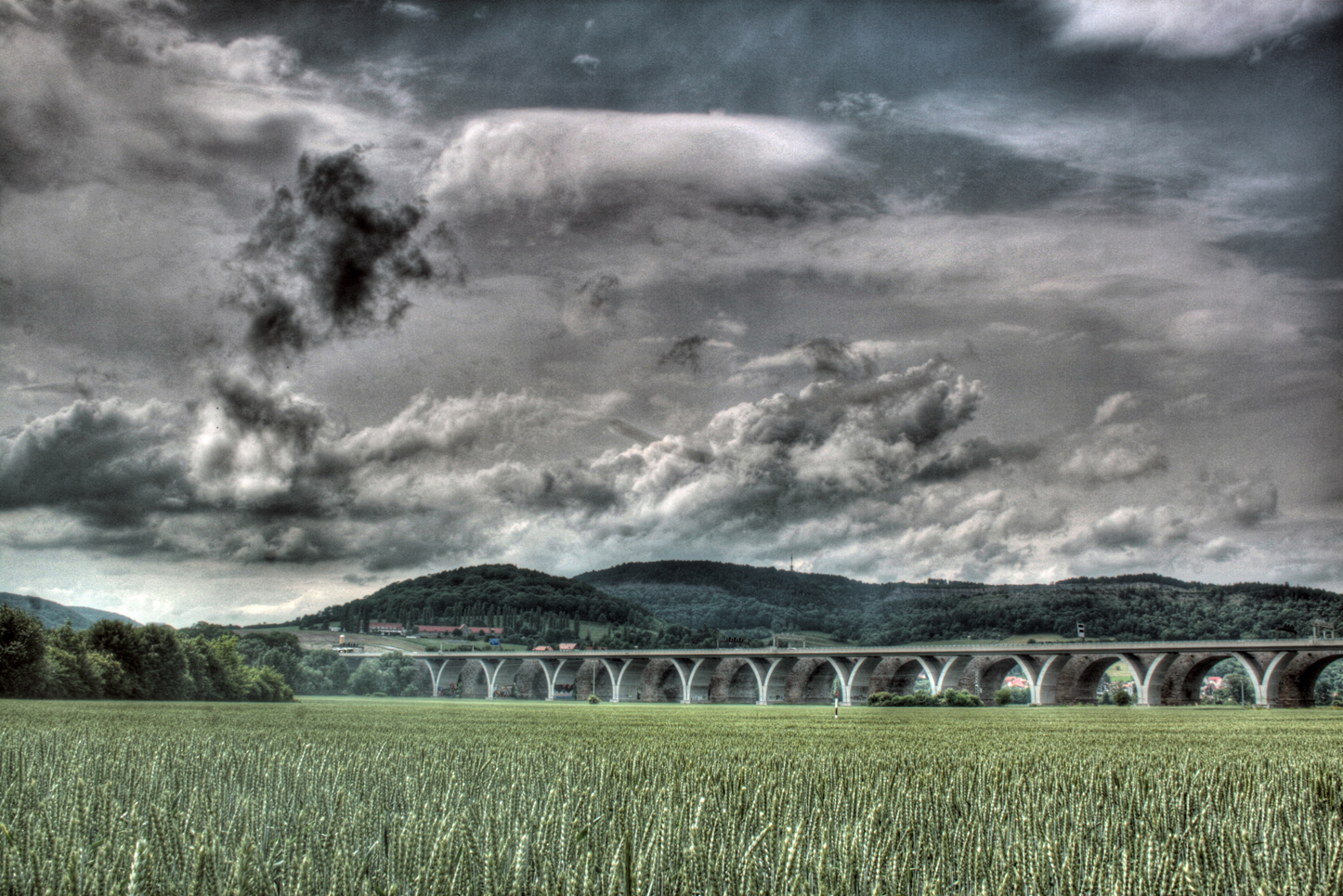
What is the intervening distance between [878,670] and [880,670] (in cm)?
36

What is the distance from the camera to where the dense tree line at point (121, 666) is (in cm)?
5722

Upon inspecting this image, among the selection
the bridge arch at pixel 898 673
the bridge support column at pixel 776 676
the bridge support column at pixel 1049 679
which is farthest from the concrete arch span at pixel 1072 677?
the bridge support column at pixel 776 676

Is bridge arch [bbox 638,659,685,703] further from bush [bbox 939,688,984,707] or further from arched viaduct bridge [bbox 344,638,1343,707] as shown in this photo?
bush [bbox 939,688,984,707]

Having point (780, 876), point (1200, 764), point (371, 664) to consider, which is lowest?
point (371, 664)

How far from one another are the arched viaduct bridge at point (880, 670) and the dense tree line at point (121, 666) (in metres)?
55.0

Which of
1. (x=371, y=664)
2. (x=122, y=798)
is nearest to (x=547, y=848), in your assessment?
(x=122, y=798)

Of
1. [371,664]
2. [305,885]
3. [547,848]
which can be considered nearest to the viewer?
[305,885]

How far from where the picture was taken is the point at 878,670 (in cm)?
10425

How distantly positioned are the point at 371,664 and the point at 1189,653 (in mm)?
101198

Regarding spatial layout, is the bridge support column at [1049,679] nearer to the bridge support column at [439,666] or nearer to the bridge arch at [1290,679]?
the bridge arch at [1290,679]

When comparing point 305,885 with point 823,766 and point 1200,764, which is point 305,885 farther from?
point 1200,764

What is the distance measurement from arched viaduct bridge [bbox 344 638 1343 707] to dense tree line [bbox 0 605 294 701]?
5504 cm

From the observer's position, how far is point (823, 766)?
1224cm

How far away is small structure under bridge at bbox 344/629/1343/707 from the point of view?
81.5 metres
